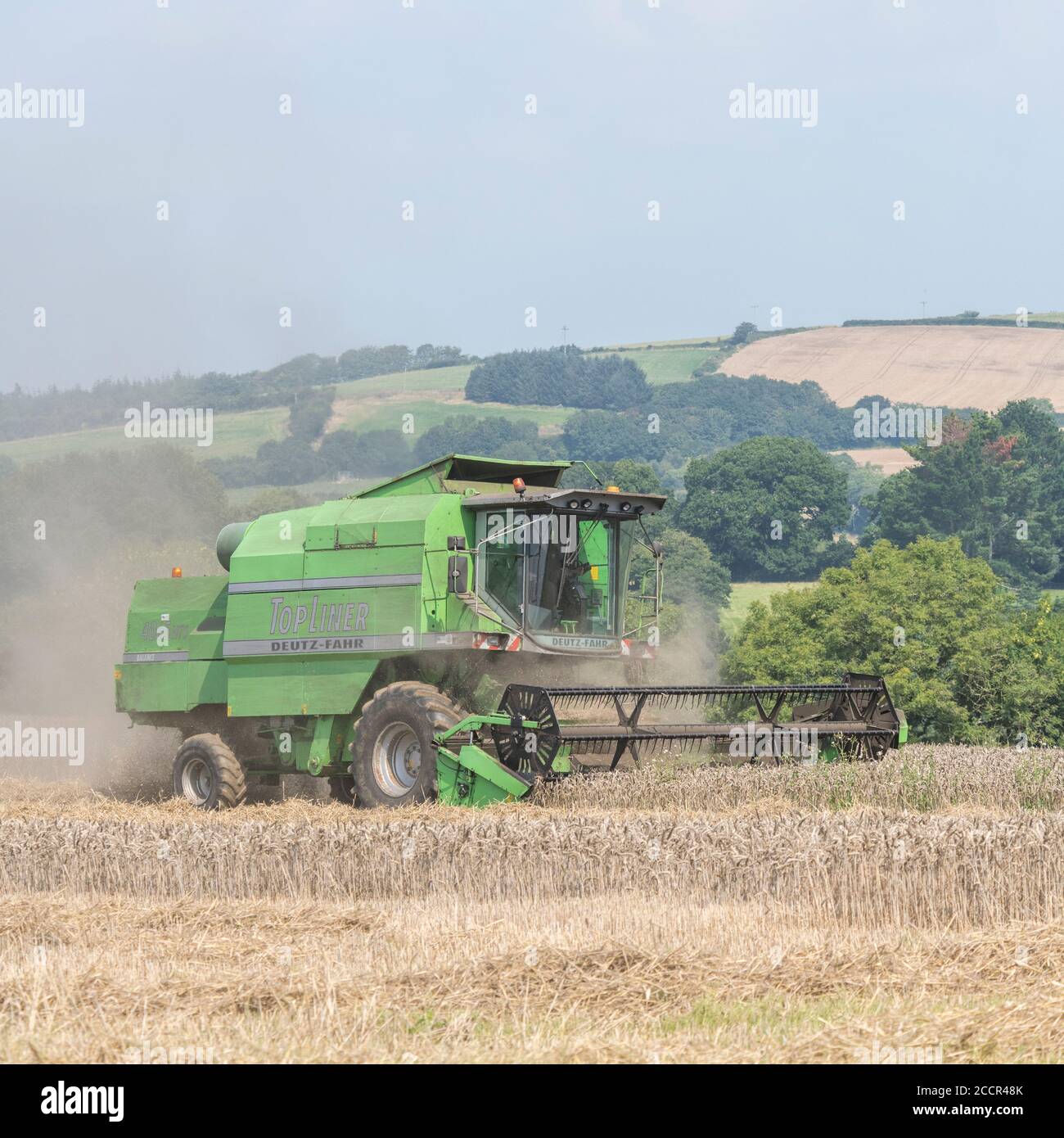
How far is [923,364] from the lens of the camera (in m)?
113

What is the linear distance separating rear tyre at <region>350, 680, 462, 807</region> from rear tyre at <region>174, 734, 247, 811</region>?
1.97m

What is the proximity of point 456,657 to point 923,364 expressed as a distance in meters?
104

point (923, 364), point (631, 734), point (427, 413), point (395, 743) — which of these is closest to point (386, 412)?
point (427, 413)

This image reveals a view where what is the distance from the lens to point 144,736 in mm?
19156

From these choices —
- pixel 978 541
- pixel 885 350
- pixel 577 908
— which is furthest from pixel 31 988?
pixel 885 350

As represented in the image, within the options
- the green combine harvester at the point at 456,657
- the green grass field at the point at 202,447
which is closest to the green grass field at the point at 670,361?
the green grass field at the point at 202,447

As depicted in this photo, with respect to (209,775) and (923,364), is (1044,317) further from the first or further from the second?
(209,775)

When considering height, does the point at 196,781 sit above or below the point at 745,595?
below

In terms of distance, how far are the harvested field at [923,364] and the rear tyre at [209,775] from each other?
3526 inches

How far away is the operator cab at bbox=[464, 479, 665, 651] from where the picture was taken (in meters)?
14.1

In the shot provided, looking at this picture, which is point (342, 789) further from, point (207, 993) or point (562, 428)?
point (562, 428)

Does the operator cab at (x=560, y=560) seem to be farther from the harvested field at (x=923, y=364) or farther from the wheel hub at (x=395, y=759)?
the harvested field at (x=923, y=364)

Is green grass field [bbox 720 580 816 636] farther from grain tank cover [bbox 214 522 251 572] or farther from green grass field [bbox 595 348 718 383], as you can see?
green grass field [bbox 595 348 718 383]
